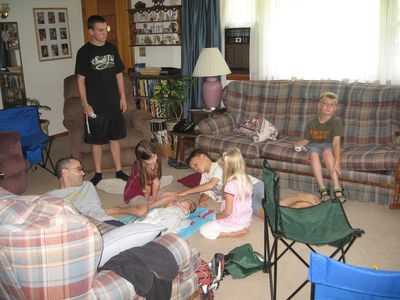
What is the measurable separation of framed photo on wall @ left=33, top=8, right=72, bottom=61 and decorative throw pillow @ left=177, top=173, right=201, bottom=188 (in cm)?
320

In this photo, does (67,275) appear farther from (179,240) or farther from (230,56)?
(230,56)

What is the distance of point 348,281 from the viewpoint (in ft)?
4.49

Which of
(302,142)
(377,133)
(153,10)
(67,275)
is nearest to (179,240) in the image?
(67,275)

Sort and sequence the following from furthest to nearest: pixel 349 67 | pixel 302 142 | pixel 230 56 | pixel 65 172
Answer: pixel 230 56
pixel 349 67
pixel 302 142
pixel 65 172

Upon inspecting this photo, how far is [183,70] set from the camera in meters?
5.70

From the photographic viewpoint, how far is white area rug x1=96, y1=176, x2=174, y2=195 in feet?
14.1

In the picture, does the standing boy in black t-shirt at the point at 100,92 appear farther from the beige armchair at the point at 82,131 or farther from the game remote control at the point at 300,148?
the game remote control at the point at 300,148

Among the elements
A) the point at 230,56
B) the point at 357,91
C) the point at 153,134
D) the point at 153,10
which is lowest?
the point at 153,134

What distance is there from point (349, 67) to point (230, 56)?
4.95ft

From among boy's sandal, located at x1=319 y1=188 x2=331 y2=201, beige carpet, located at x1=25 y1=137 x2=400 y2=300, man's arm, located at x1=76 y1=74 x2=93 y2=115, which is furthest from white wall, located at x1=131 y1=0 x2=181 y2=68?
boy's sandal, located at x1=319 y1=188 x2=331 y2=201

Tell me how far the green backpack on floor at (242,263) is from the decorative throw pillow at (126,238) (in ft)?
2.91

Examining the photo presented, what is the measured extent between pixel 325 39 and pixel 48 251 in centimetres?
400

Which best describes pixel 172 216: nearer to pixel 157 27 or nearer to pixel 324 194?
pixel 324 194

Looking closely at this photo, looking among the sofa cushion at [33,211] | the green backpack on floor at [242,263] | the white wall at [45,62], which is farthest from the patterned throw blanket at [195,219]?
the white wall at [45,62]
